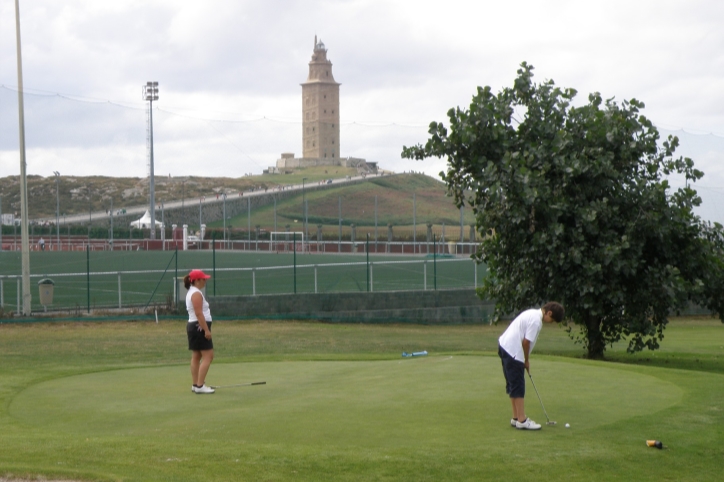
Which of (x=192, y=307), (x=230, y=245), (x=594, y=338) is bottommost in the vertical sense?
(x=594, y=338)

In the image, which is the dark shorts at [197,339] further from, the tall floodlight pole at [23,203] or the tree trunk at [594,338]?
the tall floodlight pole at [23,203]

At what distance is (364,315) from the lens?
105 ft

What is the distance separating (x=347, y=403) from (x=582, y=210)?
30.6 feet

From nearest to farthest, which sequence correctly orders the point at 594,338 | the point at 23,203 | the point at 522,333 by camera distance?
the point at 522,333 < the point at 594,338 < the point at 23,203

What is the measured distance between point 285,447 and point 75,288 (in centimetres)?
3109

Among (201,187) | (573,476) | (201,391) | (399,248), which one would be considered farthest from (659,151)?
(201,187)

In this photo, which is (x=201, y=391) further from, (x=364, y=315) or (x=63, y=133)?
(x=63, y=133)

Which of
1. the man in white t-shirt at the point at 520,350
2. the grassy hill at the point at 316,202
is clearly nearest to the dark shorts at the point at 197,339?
the man in white t-shirt at the point at 520,350

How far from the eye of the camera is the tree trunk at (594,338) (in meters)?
20.8

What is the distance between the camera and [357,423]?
9.79 m

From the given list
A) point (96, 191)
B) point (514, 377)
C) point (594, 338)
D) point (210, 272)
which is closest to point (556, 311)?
point (514, 377)

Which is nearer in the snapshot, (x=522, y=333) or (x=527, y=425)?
(x=527, y=425)

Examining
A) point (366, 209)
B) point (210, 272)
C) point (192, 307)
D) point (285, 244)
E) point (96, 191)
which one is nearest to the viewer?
point (192, 307)

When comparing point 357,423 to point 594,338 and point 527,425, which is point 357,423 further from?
point 594,338
